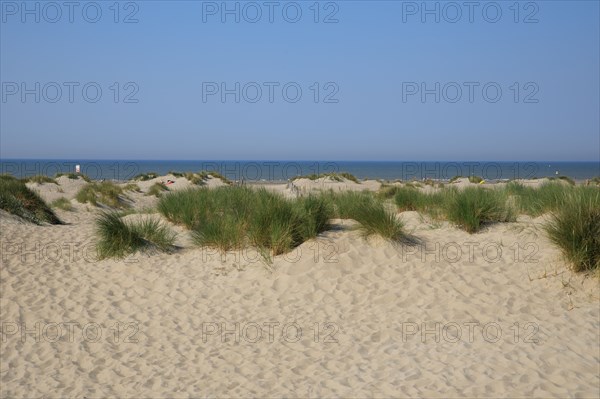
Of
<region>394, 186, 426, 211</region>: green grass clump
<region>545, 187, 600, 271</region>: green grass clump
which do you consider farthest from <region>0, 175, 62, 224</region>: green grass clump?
<region>545, 187, 600, 271</region>: green grass clump

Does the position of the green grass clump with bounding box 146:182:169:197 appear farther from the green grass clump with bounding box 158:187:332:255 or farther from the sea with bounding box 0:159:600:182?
the green grass clump with bounding box 158:187:332:255

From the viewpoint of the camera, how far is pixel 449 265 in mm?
9039

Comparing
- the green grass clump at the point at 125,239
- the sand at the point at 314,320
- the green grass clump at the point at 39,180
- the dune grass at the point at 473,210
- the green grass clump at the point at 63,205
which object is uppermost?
the green grass clump at the point at 39,180

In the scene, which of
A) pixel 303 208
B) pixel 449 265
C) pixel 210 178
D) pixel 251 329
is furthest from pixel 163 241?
pixel 210 178

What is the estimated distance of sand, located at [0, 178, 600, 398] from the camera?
6.10 meters

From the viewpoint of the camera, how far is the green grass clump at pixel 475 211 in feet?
34.5

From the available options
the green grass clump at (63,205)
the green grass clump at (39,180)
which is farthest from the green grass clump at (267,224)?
the green grass clump at (39,180)

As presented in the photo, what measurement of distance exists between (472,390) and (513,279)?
10.7ft

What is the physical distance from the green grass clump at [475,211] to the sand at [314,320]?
0.26 metres

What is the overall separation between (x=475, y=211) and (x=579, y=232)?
254cm

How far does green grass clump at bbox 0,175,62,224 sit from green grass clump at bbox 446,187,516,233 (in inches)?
383

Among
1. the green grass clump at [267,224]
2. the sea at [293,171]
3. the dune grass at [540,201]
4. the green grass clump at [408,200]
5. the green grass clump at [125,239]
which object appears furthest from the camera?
the sea at [293,171]

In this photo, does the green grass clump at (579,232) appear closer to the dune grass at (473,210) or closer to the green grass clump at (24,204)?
the dune grass at (473,210)

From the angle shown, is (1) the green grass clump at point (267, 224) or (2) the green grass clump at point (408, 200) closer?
(1) the green grass clump at point (267, 224)
